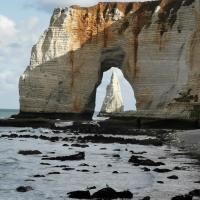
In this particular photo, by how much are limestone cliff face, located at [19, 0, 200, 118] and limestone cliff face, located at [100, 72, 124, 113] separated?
22.4 meters

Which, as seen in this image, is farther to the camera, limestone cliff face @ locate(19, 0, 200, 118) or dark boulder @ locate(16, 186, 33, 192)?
limestone cliff face @ locate(19, 0, 200, 118)

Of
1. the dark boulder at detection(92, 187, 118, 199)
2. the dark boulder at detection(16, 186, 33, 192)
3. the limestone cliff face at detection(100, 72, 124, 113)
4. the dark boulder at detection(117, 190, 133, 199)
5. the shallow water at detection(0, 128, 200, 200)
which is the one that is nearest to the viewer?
the dark boulder at detection(92, 187, 118, 199)

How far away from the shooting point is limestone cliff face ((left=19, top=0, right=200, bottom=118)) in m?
54.6

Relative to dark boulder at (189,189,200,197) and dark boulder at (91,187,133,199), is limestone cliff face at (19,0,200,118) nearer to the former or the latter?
dark boulder at (189,189,200,197)

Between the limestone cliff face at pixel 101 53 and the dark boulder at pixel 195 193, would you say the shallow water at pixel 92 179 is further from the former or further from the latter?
the limestone cliff face at pixel 101 53

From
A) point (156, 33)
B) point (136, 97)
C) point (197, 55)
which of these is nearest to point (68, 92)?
point (136, 97)

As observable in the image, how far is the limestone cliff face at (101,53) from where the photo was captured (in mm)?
54625

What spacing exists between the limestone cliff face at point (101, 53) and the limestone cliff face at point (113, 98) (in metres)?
22.4

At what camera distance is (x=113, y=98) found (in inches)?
3374

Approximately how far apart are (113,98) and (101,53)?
26295 mm

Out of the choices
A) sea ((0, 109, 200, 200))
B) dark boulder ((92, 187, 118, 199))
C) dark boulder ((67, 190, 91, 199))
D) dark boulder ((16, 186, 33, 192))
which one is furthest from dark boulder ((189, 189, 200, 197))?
dark boulder ((16, 186, 33, 192))

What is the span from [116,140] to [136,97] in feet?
90.8

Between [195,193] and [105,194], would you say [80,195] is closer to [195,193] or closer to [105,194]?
[105,194]

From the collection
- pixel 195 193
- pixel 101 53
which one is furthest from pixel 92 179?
pixel 101 53
